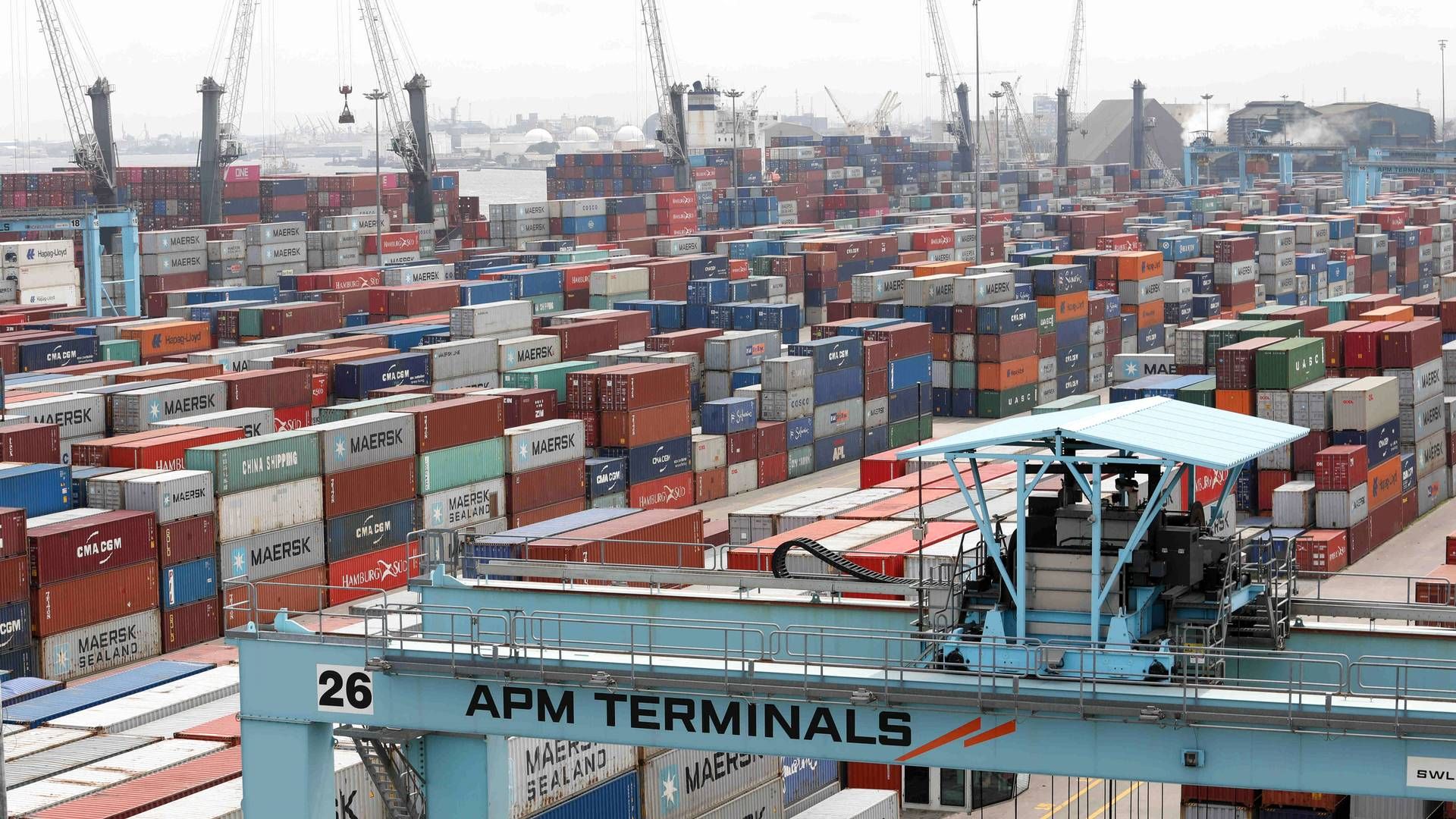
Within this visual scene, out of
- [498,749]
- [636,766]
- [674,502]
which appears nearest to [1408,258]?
[674,502]

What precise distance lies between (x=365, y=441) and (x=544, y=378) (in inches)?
545

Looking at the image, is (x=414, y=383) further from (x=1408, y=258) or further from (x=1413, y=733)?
(x=1408, y=258)

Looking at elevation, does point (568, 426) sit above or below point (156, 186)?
below

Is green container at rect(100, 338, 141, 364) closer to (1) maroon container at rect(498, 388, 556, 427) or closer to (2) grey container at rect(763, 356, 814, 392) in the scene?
(1) maroon container at rect(498, 388, 556, 427)

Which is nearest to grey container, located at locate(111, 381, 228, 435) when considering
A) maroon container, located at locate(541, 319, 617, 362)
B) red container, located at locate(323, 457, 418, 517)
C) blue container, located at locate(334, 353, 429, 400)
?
blue container, located at locate(334, 353, 429, 400)

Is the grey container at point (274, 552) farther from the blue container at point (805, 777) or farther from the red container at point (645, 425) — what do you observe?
the blue container at point (805, 777)

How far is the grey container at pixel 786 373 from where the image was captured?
70.5 metres

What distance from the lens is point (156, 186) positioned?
125625 millimetres

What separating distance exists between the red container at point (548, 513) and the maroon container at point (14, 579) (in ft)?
56.3

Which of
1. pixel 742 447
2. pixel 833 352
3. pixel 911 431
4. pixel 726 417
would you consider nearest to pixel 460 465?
pixel 726 417

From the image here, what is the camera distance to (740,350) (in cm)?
7494

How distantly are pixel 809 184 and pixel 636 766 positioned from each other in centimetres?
15891

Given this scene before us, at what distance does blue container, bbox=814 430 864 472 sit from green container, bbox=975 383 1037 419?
840cm

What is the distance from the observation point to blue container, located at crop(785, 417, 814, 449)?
71312mm
